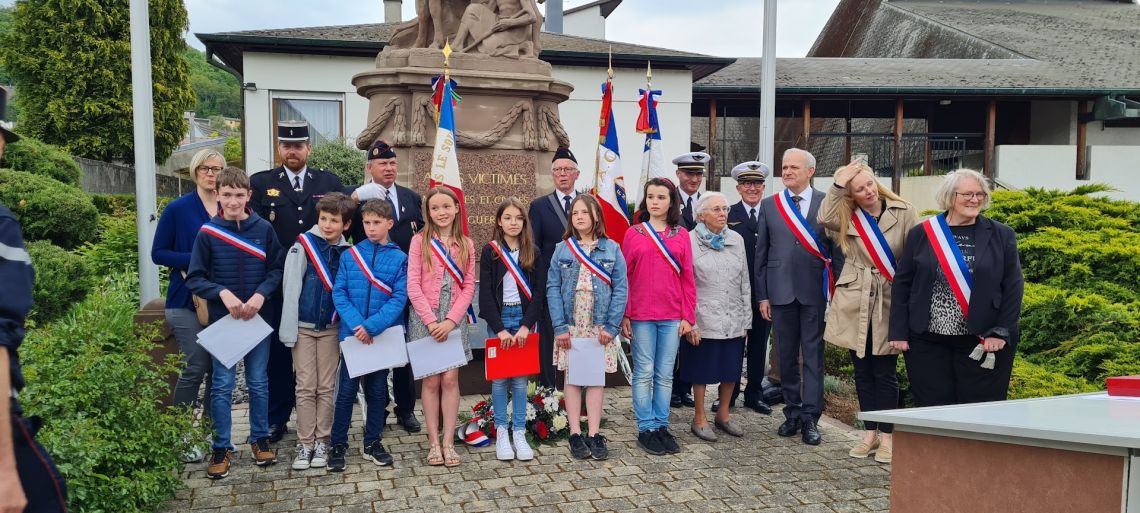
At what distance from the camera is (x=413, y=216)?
20.9 ft

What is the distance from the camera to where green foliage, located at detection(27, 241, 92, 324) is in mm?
8648

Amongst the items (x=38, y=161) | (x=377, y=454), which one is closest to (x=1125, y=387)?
(x=377, y=454)

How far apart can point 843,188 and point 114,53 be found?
25.3 m

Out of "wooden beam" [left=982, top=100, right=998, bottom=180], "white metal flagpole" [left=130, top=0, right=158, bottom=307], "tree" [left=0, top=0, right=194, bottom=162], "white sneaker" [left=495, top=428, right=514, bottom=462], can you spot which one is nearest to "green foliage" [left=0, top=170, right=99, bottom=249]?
"white metal flagpole" [left=130, top=0, right=158, bottom=307]

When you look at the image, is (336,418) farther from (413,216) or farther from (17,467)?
(17,467)

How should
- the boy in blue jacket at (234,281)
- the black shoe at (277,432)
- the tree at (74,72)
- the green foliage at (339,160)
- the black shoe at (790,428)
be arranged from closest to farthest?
the boy in blue jacket at (234,281), the black shoe at (277,432), the black shoe at (790,428), the green foliage at (339,160), the tree at (74,72)

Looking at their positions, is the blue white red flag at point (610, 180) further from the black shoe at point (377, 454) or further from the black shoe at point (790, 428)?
the black shoe at point (377, 454)

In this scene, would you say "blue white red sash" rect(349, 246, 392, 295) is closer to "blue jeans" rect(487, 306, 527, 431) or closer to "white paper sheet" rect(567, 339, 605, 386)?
"blue jeans" rect(487, 306, 527, 431)

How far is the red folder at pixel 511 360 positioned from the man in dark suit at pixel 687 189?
1662 mm

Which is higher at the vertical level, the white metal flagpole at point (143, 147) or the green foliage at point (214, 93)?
the green foliage at point (214, 93)

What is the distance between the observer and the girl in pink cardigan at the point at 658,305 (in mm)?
5496

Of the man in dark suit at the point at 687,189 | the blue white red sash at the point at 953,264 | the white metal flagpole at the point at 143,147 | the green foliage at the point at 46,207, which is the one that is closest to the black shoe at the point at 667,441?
the man in dark suit at the point at 687,189

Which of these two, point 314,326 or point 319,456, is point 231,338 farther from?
point 319,456

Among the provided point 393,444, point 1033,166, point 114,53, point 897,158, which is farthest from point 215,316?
point 114,53
